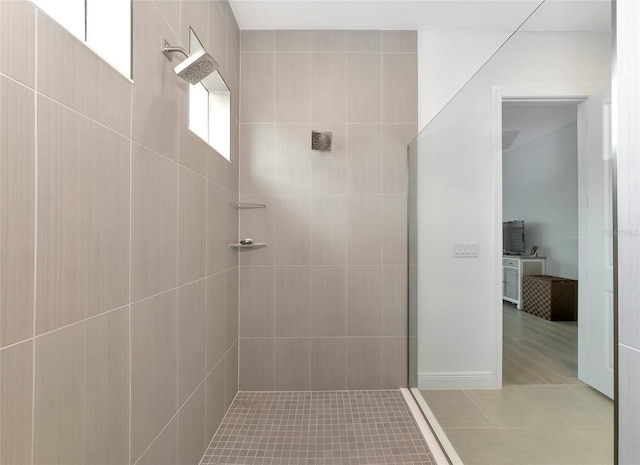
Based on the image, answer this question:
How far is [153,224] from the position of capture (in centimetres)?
120

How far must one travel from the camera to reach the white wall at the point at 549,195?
0.91 m

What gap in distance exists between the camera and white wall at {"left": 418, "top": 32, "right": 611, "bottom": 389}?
38.1 inches

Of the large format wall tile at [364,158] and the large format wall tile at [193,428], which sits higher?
the large format wall tile at [364,158]

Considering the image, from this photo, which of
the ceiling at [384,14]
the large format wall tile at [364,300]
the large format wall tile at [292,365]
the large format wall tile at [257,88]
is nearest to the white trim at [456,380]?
the large format wall tile at [364,300]

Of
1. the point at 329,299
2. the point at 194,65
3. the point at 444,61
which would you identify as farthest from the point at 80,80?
the point at 444,61

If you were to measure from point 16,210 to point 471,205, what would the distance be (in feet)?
5.22

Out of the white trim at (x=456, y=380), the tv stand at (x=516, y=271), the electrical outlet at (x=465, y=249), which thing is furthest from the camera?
the electrical outlet at (x=465, y=249)

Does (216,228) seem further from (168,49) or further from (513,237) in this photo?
(513,237)

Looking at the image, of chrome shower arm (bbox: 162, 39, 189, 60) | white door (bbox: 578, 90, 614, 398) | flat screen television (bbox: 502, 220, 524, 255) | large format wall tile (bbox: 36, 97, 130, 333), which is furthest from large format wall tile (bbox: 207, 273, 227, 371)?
white door (bbox: 578, 90, 614, 398)

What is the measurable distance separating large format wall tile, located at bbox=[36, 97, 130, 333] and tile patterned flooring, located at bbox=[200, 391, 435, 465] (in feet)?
4.03

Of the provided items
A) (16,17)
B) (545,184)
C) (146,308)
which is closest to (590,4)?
(545,184)

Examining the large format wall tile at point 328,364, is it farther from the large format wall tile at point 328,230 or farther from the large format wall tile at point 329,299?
the large format wall tile at point 328,230

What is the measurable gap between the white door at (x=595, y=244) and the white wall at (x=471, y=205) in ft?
0.33

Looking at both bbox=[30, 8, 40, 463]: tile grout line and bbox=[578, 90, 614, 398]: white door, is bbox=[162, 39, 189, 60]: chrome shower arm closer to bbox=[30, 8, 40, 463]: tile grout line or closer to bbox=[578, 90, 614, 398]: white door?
bbox=[30, 8, 40, 463]: tile grout line
